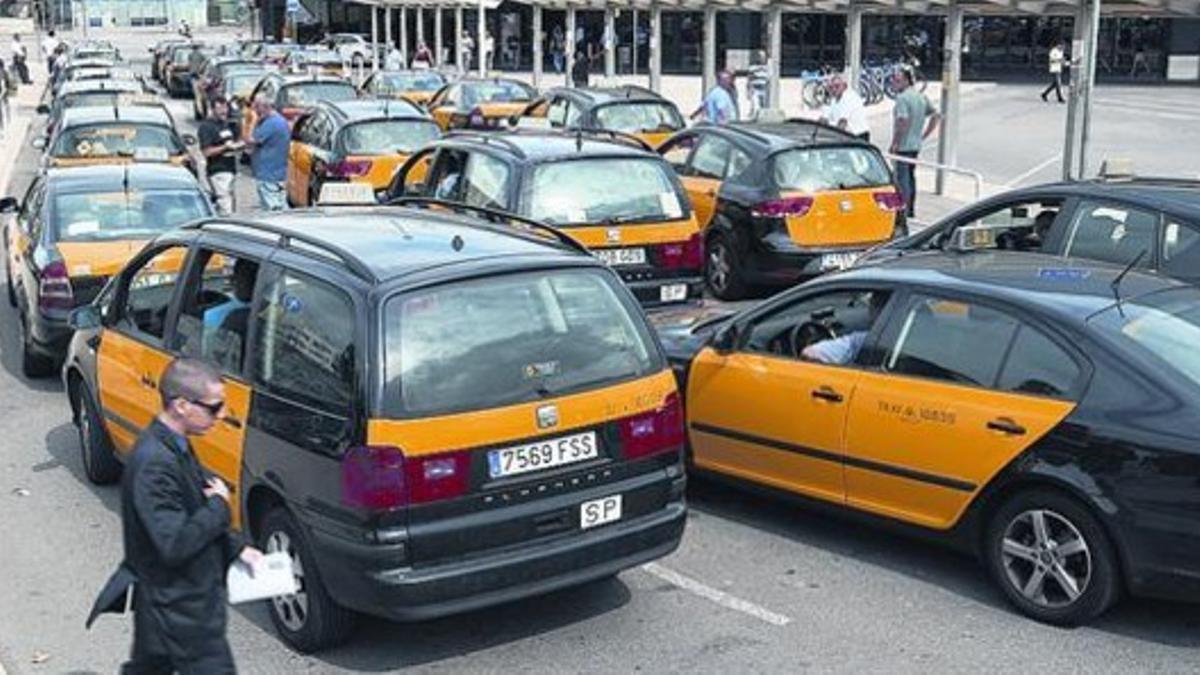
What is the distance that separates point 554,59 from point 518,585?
2194 inches

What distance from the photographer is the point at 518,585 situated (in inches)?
228

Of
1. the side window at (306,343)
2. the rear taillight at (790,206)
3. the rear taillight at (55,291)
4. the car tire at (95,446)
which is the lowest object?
the car tire at (95,446)

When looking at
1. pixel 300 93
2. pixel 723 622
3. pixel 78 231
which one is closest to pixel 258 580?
pixel 723 622

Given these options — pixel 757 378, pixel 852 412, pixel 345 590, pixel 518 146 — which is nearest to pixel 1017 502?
pixel 852 412

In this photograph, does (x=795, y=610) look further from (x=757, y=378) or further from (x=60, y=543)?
(x=60, y=543)

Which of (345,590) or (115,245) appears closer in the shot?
(345,590)

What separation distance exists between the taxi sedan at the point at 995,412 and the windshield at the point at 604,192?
12.2 feet

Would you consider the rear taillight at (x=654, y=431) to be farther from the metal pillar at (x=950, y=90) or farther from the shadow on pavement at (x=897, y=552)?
the metal pillar at (x=950, y=90)

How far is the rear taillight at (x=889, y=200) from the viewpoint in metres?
13.6

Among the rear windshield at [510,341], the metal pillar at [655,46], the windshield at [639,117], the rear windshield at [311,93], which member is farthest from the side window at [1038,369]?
the metal pillar at [655,46]

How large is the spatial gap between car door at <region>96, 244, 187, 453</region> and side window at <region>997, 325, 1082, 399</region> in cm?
396

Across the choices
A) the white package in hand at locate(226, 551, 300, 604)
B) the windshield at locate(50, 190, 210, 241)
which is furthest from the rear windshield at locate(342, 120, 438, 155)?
the white package in hand at locate(226, 551, 300, 604)

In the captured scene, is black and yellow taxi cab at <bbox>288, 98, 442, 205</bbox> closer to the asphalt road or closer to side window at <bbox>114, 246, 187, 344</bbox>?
side window at <bbox>114, 246, 187, 344</bbox>

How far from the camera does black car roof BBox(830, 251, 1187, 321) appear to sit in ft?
21.8
